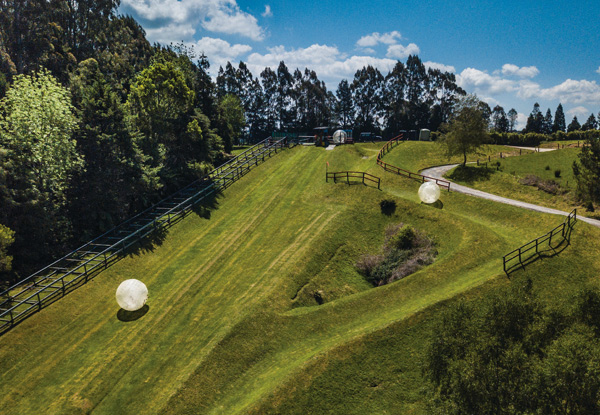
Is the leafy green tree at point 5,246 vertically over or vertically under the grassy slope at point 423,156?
under

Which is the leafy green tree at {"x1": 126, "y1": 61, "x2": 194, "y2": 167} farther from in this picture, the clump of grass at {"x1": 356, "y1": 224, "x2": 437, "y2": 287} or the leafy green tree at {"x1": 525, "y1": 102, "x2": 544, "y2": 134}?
the leafy green tree at {"x1": 525, "y1": 102, "x2": 544, "y2": 134}

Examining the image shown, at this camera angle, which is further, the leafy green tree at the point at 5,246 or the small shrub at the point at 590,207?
the small shrub at the point at 590,207

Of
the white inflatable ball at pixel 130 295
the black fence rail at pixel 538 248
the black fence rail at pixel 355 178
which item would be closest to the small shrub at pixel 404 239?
the black fence rail at pixel 538 248

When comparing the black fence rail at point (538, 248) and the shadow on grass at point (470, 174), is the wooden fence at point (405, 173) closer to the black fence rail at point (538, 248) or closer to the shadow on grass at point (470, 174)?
the shadow on grass at point (470, 174)

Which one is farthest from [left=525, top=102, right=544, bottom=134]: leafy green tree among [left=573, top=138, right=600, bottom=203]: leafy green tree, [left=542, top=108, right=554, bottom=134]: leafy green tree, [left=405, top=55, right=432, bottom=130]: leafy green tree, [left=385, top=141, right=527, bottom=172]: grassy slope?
[left=573, top=138, right=600, bottom=203]: leafy green tree

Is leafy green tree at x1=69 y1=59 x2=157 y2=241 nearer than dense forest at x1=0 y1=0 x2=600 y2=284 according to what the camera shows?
No

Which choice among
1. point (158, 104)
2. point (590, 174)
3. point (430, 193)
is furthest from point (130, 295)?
point (590, 174)

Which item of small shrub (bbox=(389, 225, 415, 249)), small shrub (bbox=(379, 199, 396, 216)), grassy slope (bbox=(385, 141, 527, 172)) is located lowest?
small shrub (bbox=(389, 225, 415, 249))
